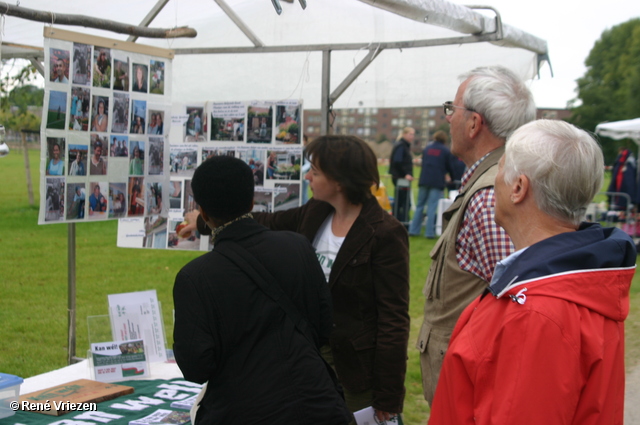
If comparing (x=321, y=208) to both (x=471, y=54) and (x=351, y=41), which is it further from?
(x=471, y=54)

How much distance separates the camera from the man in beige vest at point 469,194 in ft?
6.38

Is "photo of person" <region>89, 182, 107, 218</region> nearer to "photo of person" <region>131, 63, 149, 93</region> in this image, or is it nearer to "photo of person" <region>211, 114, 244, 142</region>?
"photo of person" <region>131, 63, 149, 93</region>

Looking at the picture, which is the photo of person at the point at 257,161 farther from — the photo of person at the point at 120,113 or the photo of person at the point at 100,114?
the photo of person at the point at 100,114

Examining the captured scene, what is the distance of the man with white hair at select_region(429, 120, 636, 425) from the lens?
1125 millimetres

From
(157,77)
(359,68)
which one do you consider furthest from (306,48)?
(157,77)

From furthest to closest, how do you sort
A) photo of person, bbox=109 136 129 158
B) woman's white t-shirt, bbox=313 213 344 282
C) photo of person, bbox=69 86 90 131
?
photo of person, bbox=109 136 129 158, photo of person, bbox=69 86 90 131, woman's white t-shirt, bbox=313 213 344 282

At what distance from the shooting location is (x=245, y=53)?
4.09 m

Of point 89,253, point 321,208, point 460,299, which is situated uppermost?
point 321,208

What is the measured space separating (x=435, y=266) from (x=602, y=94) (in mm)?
48353

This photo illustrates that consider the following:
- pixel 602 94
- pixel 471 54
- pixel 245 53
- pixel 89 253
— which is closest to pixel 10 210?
pixel 89 253

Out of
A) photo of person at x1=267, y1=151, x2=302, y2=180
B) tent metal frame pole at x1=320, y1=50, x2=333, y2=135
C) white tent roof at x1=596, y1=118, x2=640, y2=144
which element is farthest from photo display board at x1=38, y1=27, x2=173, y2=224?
white tent roof at x1=596, y1=118, x2=640, y2=144

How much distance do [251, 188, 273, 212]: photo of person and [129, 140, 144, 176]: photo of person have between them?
2.25 feet

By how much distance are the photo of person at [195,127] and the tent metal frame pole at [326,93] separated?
0.72 metres

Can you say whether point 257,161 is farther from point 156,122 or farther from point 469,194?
point 469,194
